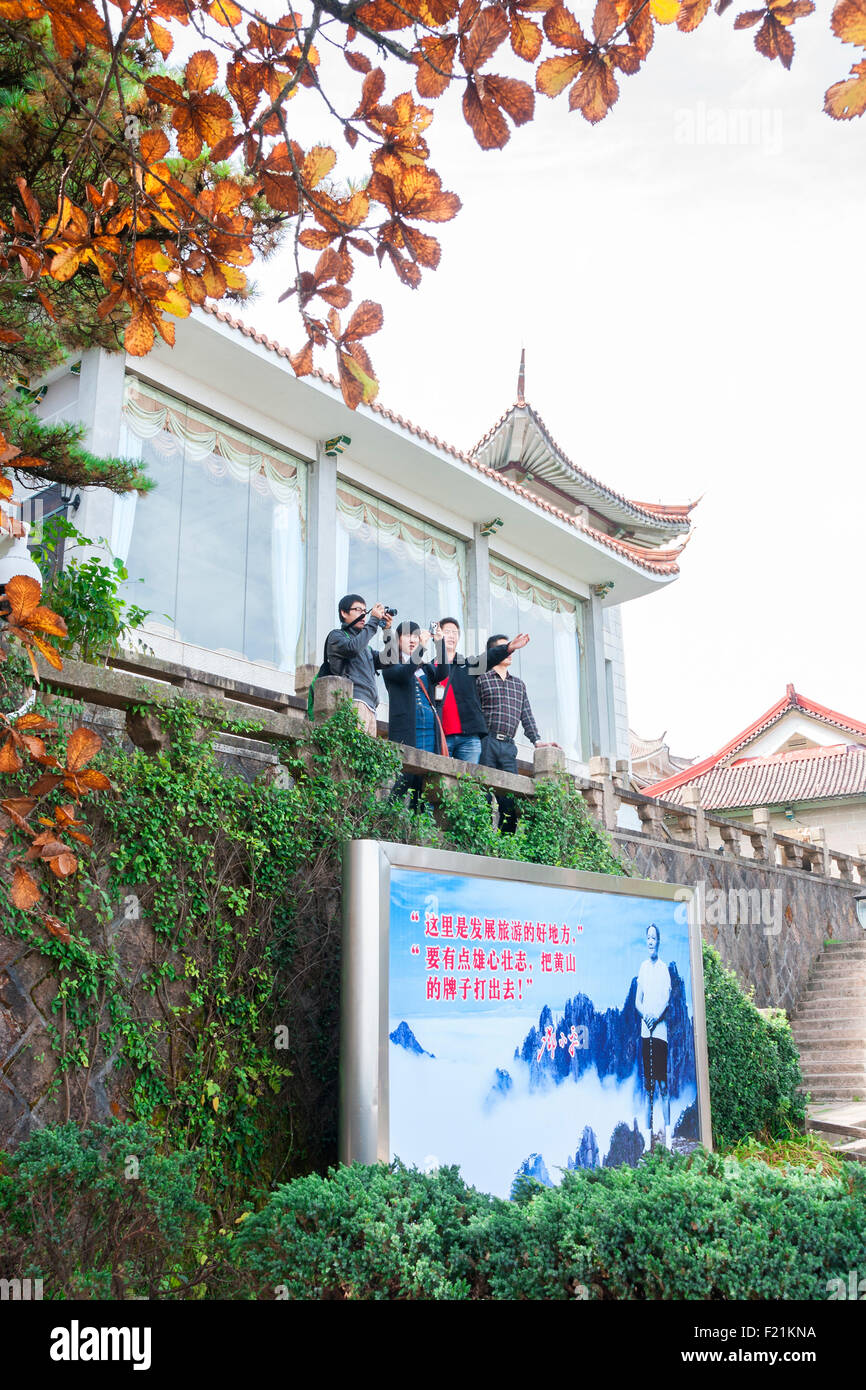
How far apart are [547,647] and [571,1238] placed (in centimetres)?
1145

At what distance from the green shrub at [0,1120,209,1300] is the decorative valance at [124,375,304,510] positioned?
7186 mm

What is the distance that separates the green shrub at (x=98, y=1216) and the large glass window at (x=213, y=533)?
5957 mm

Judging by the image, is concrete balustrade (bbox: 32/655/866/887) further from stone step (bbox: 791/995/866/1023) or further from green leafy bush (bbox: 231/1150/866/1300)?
stone step (bbox: 791/995/866/1023)

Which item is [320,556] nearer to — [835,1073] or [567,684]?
[567,684]

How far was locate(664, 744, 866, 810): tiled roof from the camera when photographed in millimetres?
26688

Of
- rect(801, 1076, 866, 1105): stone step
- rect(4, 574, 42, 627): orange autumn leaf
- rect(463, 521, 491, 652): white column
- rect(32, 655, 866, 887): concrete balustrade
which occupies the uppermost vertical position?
rect(463, 521, 491, 652): white column

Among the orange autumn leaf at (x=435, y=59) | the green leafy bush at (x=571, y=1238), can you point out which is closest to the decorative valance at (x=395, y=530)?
the green leafy bush at (x=571, y=1238)

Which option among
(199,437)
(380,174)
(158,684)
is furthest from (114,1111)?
(199,437)

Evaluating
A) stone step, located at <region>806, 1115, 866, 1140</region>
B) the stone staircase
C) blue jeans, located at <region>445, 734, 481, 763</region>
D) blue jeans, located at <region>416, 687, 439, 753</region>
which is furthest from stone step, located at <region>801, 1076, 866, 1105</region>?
blue jeans, located at <region>416, 687, 439, 753</region>

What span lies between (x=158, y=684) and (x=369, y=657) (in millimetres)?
2169

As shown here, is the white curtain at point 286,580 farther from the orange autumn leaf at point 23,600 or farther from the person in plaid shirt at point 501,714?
the orange autumn leaf at point 23,600
